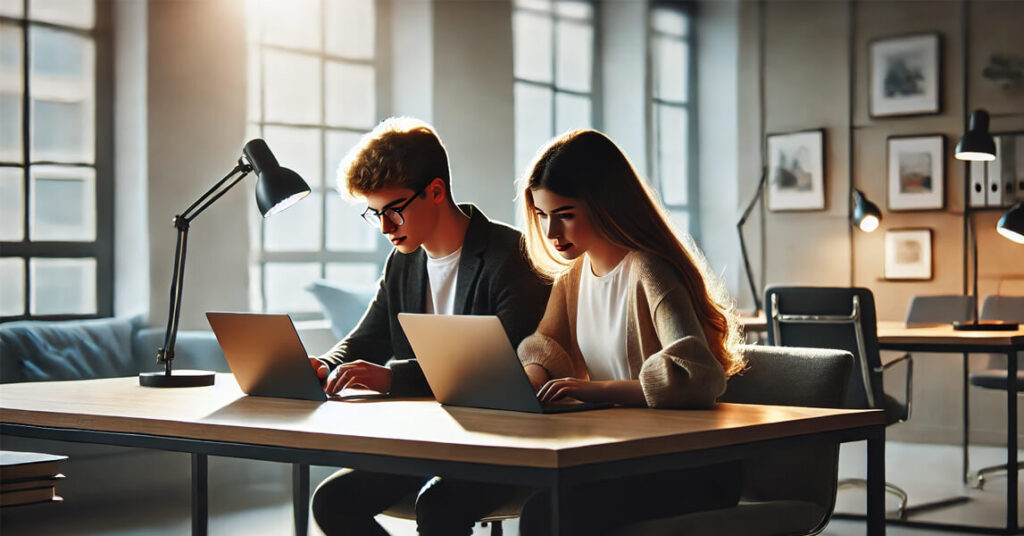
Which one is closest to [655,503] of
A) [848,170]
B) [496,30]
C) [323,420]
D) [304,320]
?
[323,420]

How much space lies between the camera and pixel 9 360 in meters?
4.16

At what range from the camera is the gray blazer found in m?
2.38

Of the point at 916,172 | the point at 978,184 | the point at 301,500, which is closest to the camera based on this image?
the point at 301,500

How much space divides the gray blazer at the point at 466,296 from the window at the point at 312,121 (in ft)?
8.72

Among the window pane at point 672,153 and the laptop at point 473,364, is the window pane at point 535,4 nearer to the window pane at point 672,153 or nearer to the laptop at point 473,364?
the window pane at point 672,153

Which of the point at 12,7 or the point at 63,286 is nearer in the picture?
the point at 12,7

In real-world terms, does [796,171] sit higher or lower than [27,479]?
higher

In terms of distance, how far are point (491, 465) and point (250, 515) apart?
2.95 m

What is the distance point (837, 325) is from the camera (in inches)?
161

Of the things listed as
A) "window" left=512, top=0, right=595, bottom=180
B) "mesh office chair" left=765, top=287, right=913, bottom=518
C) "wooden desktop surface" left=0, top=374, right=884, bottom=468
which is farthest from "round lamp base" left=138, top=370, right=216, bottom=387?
"window" left=512, top=0, right=595, bottom=180

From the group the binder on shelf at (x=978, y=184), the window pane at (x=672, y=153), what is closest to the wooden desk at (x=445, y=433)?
the binder on shelf at (x=978, y=184)

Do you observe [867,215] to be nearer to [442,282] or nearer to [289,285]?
[289,285]

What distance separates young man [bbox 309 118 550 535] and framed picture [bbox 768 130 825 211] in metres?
4.66

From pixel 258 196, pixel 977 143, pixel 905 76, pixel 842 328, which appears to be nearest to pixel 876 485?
pixel 258 196
